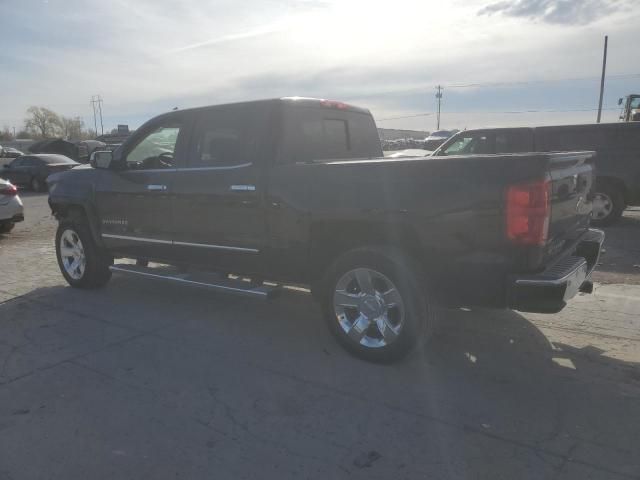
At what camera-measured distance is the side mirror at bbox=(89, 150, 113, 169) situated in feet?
18.9

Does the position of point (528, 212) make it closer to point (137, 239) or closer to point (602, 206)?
point (137, 239)

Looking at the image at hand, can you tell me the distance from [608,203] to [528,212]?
7409 millimetres

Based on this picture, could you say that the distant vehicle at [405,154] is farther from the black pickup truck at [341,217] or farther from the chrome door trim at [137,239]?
the chrome door trim at [137,239]

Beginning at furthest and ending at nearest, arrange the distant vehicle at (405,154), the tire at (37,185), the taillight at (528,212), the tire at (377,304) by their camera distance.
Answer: the tire at (37,185)
the distant vehicle at (405,154)
the tire at (377,304)
the taillight at (528,212)

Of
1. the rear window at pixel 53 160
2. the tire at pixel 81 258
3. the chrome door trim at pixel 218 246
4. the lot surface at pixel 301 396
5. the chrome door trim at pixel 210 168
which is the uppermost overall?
the chrome door trim at pixel 210 168

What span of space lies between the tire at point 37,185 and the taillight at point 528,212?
21.0 metres

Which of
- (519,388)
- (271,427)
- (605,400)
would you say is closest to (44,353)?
(271,427)

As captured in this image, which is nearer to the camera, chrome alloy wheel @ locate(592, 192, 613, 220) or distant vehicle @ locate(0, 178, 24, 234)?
chrome alloy wheel @ locate(592, 192, 613, 220)

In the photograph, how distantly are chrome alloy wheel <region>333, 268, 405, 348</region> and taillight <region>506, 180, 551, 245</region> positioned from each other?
3.16 feet

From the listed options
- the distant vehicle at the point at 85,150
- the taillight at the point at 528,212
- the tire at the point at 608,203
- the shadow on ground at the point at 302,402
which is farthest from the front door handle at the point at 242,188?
the tire at the point at 608,203

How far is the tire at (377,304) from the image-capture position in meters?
3.78

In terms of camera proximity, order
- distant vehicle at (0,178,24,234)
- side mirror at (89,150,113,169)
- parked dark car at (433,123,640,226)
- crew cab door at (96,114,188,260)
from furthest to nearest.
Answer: distant vehicle at (0,178,24,234), parked dark car at (433,123,640,226), side mirror at (89,150,113,169), crew cab door at (96,114,188,260)

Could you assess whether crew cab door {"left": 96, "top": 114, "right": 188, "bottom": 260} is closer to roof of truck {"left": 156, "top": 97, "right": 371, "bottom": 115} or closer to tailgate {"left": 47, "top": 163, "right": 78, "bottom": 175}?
roof of truck {"left": 156, "top": 97, "right": 371, "bottom": 115}

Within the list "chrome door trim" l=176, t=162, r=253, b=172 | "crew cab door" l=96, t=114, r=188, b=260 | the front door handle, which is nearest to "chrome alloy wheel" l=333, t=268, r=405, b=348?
the front door handle
